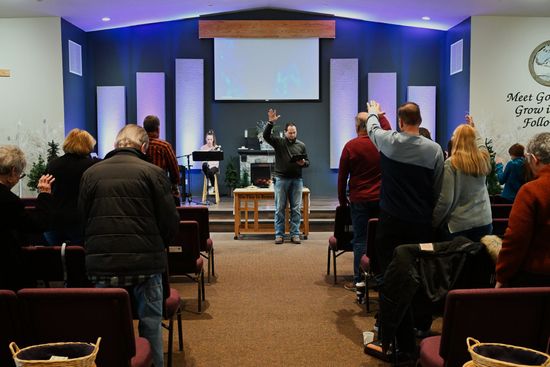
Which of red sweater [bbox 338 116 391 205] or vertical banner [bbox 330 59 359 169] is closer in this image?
red sweater [bbox 338 116 391 205]

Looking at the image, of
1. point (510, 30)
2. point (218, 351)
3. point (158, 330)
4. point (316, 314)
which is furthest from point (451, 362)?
point (510, 30)

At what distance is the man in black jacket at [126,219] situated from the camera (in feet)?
8.16

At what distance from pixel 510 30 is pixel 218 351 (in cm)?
888

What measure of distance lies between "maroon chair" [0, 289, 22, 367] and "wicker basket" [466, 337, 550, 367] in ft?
5.12

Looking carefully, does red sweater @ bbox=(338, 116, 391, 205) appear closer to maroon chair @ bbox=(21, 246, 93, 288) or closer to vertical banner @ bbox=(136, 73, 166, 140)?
maroon chair @ bbox=(21, 246, 93, 288)

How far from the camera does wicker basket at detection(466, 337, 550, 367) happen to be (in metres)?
1.69

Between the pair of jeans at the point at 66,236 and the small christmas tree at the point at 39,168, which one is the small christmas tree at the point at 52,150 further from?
the pair of jeans at the point at 66,236

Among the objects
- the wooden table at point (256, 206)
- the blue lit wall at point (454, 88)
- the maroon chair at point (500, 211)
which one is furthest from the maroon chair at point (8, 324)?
the blue lit wall at point (454, 88)

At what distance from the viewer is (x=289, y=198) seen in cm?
745

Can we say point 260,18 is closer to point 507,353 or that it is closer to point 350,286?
point 350,286

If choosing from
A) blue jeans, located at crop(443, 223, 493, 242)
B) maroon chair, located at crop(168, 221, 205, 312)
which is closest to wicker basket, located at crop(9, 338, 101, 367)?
blue jeans, located at crop(443, 223, 493, 242)

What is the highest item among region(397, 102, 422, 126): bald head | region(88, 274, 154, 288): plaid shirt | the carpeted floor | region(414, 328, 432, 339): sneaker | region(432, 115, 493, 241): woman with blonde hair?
region(397, 102, 422, 126): bald head

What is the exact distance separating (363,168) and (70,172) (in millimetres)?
2219

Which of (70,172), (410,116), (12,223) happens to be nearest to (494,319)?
(410,116)
